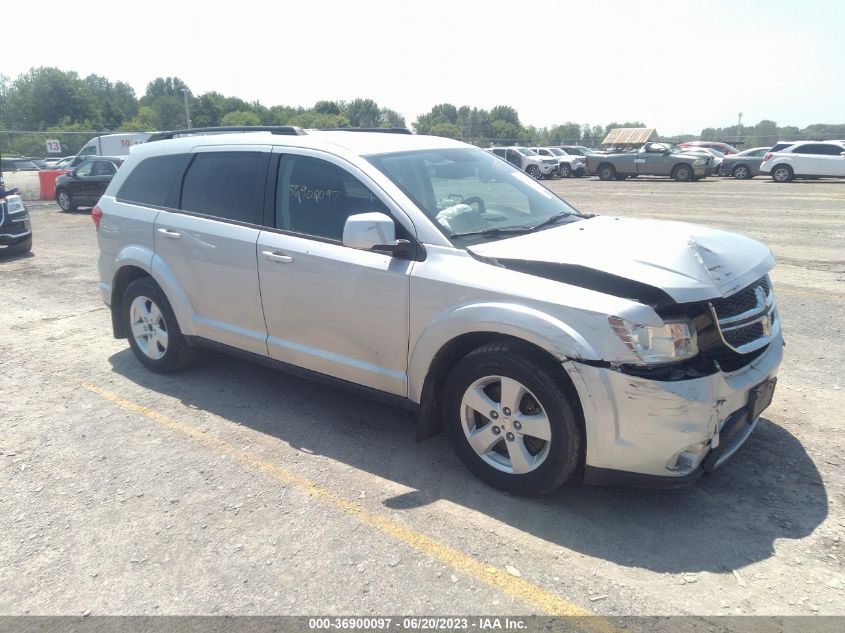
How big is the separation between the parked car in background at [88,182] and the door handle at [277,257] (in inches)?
656

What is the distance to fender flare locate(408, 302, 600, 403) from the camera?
10.2ft

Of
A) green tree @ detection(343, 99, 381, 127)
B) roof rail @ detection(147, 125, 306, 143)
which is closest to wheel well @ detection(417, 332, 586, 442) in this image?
roof rail @ detection(147, 125, 306, 143)

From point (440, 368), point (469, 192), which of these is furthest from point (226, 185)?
point (440, 368)

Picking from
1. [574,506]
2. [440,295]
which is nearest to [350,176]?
[440,295]

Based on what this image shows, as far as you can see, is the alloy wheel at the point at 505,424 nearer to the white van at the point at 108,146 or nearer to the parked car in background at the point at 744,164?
the white van at the point at 108,146

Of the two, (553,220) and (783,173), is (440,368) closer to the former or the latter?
(553,220)

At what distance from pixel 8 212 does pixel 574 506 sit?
11823 mm

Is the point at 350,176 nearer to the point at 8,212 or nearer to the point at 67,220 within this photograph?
the point at 8,212

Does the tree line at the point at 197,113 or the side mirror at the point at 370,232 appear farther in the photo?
the tree line at the point at 197,113

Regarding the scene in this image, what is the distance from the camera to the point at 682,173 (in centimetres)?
2798

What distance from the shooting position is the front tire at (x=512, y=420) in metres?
3.21

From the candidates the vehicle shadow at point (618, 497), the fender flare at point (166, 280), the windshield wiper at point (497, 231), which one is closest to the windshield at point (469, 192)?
the windshield wiper at point (497, 231)

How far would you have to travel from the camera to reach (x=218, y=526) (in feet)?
11.1

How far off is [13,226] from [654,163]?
980 inches
